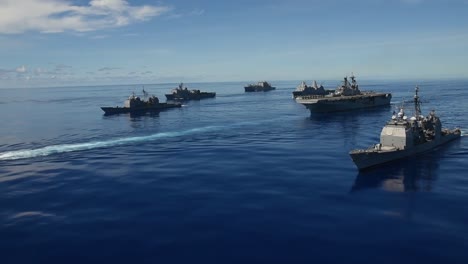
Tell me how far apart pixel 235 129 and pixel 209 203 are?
5351 centimetres

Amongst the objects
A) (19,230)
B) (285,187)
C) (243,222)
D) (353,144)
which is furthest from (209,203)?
(353,144)

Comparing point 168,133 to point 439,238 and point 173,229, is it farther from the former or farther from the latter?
point 439,238

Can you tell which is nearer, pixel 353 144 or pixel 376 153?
pixel 376 153

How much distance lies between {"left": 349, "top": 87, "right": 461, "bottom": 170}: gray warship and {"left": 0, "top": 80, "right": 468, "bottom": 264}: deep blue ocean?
5.45 ft

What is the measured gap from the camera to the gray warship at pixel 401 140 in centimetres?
5339

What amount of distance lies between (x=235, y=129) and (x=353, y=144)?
3175cm

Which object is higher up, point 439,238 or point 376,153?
point 376,153

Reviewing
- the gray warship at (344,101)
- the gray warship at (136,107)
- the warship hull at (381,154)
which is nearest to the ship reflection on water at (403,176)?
the warship hull at (381,154)

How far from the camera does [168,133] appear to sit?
292ft

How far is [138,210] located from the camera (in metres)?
→ 38.7

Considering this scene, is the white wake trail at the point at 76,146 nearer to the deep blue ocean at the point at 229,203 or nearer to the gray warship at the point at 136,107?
the deep blue ocean at the point at 229,203

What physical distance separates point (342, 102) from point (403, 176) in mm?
80322

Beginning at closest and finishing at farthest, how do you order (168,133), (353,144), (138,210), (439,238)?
(439,238), (138,210), (353,144), (168,133)

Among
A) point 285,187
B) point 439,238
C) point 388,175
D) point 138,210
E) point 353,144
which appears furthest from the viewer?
point 353,144
